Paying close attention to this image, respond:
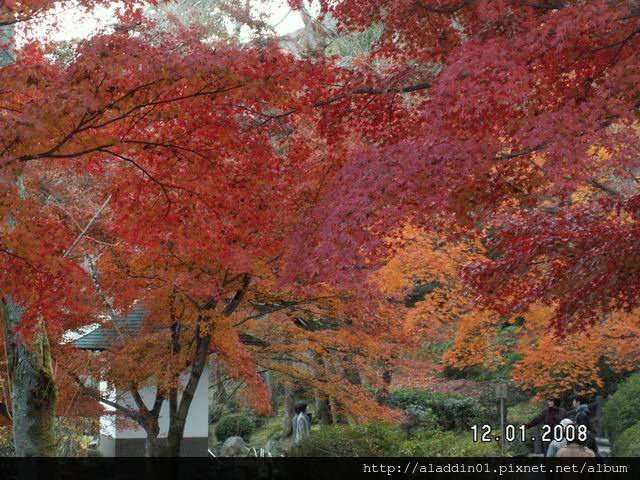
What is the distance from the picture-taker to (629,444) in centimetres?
1797

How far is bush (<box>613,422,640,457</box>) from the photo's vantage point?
678 inches

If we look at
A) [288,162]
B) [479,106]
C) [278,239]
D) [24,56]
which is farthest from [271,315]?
[479,106]

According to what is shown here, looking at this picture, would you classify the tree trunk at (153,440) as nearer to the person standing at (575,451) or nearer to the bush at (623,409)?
the person standing at (575,451)

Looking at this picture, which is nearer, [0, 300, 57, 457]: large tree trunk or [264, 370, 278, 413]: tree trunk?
[0, 300, 57, 457]: large tree trunk

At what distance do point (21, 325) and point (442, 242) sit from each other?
10.3 metres

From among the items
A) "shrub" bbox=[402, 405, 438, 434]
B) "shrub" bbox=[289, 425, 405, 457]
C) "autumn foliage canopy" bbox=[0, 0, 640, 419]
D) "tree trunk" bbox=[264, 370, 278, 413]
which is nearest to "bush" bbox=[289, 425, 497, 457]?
"shrub" bbox=[289, 425, 405, 457]

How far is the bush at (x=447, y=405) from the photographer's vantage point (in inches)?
1074

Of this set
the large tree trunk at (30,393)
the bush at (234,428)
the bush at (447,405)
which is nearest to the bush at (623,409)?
the bush at (447,405)

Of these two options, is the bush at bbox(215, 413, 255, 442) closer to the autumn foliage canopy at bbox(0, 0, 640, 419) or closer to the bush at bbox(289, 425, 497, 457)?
the autumn foliage canopy at bbox(0, 0, 640, 419)

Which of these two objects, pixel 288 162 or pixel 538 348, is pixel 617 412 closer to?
pixel 538 348

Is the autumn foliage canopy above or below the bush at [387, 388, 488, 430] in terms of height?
above

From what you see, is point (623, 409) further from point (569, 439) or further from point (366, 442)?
point (366, 442)

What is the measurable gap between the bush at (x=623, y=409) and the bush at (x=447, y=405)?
4.87 metres

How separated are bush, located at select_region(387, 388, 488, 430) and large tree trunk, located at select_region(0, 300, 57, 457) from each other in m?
18.0
